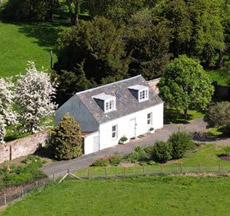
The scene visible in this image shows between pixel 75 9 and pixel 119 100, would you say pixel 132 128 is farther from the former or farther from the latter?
pixel 75 9

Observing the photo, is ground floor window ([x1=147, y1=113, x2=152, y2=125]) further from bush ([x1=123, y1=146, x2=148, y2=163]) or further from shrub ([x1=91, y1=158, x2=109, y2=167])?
shrub ([x1=91, y1=158, x2=109, y2=167])

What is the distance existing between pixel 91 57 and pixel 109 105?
10.5m

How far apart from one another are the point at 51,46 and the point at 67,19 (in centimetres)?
1408

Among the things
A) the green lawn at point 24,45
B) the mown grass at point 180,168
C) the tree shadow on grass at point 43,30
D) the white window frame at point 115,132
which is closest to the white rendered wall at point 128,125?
the white window frame at point 115,132

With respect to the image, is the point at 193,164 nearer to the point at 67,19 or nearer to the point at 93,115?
the point at 93,115

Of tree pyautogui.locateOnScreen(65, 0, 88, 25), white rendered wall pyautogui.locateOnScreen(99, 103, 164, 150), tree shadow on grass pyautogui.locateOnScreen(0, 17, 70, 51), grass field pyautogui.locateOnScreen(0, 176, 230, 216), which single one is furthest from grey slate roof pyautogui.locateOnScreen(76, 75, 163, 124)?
tree pyautogui.locateOnScreen(65, 0, 88, 25)

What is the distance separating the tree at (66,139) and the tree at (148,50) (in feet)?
59.5

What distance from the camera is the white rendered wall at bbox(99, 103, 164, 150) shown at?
176 ft

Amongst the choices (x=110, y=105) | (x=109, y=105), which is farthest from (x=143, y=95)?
(x=109, y=105)

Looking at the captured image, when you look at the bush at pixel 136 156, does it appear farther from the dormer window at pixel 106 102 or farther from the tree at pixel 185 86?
the tree at pixel 185 86

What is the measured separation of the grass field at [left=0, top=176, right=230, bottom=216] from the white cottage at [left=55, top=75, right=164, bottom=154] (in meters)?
8.33

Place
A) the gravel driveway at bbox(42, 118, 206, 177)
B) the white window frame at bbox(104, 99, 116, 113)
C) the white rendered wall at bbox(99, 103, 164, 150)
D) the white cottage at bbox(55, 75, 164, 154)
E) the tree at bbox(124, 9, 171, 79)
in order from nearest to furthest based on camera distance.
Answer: the gravel driveway at bbox(42, 118, 206, 177), the white cottage at bbox(55, 75, 164, 154), the white rendered wall at bbox(99, 103, 164, 150), the white window frame at bbox(104, 99, 116, 113), the tree at bbox(124, 9, 171, 79)

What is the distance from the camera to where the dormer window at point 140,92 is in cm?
5722

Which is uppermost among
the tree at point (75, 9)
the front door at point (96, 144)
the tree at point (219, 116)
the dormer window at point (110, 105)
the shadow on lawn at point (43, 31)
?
the tree at point (75, 9)
